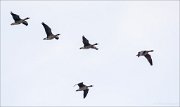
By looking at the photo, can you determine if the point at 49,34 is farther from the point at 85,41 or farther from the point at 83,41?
the point at 85,41

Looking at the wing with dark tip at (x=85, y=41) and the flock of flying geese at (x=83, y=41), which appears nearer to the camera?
the flock of flying geese at (x=83, y=41)

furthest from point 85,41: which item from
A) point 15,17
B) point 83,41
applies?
point 15,17

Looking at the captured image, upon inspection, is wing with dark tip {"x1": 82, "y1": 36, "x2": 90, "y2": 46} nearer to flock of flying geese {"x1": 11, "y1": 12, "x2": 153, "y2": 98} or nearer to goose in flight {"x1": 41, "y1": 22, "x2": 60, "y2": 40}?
flock of flying geese {"x1": 11, "y1": 12, "x2": 153, "y2": 98}

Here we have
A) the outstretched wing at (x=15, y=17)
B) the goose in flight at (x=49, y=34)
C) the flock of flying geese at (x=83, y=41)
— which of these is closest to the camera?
the flock of flying geese at (x=83, y=41)

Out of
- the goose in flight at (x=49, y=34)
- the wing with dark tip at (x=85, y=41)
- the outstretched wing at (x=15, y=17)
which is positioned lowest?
the wing with dark tip at (x=85, y=41)

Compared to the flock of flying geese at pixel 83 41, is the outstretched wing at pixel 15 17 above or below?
above

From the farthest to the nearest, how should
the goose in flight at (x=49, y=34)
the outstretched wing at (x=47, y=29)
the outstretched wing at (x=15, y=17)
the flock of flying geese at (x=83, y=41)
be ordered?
1. the outstretched wing at (x=15, y=17)
2. the goose in flight at (x=49, y=34)
3. the outstretched wing at (x=47, y=29)
4. the flock of flying geese at (x=83, y=41)

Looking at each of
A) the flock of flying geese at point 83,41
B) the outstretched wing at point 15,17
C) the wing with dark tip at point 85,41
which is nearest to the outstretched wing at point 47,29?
the flock of flying geese at point 83,41

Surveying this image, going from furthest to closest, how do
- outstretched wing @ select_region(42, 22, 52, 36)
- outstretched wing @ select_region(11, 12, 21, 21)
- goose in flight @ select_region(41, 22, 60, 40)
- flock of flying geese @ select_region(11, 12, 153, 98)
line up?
outstretched wing @ select_region(11, 12, 21, 21)
goose in flight @ select_region(41, 22, 60, 40)
outstretched wing @ select_region(42, 22, 52, 36)
flock of flying geese @ select_region(11, 12, 153, 98)

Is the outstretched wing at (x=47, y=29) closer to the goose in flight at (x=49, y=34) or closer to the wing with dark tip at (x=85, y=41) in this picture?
the goose in flight at (x=49, y=34)

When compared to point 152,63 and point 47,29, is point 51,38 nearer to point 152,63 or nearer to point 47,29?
point 47,29

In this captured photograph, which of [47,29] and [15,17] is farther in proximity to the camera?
[15,17]

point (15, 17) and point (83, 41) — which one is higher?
point (15, 17)

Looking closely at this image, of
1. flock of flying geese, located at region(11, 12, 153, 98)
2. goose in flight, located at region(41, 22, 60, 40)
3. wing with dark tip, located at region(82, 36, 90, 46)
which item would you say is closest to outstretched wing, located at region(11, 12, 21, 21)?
flock of flying geese, located at region(11, 12, 153, 98)
